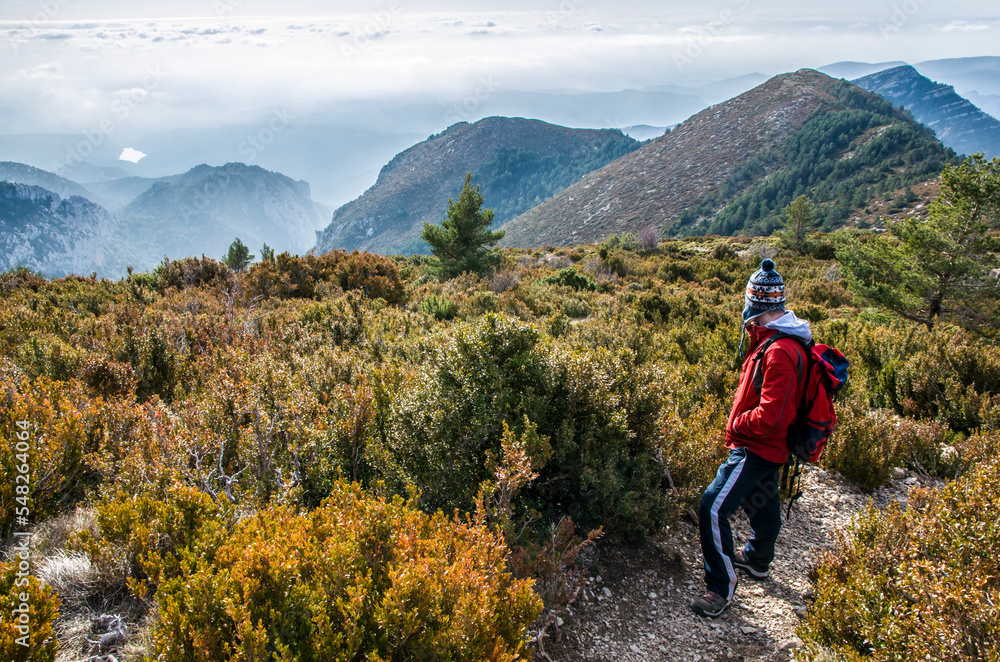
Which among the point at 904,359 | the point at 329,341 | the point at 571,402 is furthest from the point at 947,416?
the point at 329,341

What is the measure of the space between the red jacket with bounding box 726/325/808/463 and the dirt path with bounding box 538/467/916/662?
3.30 feet

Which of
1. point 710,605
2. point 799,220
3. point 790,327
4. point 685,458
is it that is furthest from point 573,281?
point 799,220

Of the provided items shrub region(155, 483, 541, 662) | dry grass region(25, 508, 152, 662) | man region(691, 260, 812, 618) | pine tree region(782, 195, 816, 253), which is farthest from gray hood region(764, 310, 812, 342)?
pine tree region(782, 195, 816, 253)

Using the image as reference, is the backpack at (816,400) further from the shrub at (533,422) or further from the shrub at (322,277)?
the shrub at (322,277)

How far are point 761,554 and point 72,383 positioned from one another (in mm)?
6202

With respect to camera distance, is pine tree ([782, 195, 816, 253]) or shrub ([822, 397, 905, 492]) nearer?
shrub ([822, 397, 905, 492])

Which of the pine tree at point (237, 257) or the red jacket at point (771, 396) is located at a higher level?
the pine tree at point (237, 257)

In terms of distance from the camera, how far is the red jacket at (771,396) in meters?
2.74

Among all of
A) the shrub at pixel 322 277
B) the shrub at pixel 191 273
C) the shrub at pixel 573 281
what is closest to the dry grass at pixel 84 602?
the shrub at pixel 322 277

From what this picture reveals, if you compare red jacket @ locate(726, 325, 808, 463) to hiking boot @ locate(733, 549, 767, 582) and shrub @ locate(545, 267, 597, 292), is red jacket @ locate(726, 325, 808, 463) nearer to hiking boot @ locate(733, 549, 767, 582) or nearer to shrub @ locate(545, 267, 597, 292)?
hiking boot @ locate(733, 549, 767, 582)

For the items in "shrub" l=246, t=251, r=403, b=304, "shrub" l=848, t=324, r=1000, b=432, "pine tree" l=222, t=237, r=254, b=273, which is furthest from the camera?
"pine tree" l=222, t=237, r=254, b=273

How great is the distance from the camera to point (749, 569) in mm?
3312

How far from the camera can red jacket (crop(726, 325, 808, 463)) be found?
8.98 ft

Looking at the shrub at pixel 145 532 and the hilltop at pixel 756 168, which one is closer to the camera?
the shrub at pixel 145 532
